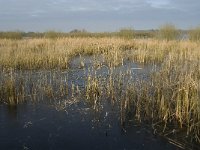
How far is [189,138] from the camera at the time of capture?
17.7 feet

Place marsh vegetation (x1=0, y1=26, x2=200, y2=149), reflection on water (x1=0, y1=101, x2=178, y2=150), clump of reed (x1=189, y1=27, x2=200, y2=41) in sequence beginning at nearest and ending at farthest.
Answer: reflection on water (x1=0, y1=101, x2=178, y2=150) < marsh vegetation (x1=0, y1=26, x2=200, y2=149) < clump of reed (x1=189, y1=27, x2=200, y2=41)

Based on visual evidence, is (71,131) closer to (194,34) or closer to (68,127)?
(68,127)

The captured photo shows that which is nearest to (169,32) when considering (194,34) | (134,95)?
(194,34)

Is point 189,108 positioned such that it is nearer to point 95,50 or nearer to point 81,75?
point 81,75

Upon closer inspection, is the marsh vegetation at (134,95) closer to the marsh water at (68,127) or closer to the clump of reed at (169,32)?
the marsh water at (68,127)

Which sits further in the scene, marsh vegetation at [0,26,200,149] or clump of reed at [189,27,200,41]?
clump of reed at [189,27,200,41]

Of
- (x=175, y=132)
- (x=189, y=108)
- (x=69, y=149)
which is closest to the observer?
(x=69, y=149)

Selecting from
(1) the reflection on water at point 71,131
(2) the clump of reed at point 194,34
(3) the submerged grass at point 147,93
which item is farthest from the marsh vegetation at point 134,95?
(2) the clump of reed at point 194,34

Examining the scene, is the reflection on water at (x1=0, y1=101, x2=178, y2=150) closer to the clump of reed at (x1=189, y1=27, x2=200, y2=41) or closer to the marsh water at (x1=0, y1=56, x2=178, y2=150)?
the marsh water at (x1=0, y1=56, x2=178, y2=150)

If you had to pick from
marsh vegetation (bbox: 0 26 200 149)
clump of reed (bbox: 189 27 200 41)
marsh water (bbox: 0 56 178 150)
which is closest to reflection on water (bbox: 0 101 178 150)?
marsh water (bbox: 0 56 178 150)

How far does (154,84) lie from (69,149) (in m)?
3.16

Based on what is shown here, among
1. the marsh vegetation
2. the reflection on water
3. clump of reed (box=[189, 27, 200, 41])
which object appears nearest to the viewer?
the reflection on water

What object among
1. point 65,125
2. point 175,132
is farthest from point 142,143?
point 65,125

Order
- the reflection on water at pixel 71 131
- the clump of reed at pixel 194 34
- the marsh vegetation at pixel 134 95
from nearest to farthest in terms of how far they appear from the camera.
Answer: the reflection on water at pixel 71 131 → the marsh vegetation at pixel 134 95 → the clump of reed at pixel 194 34
